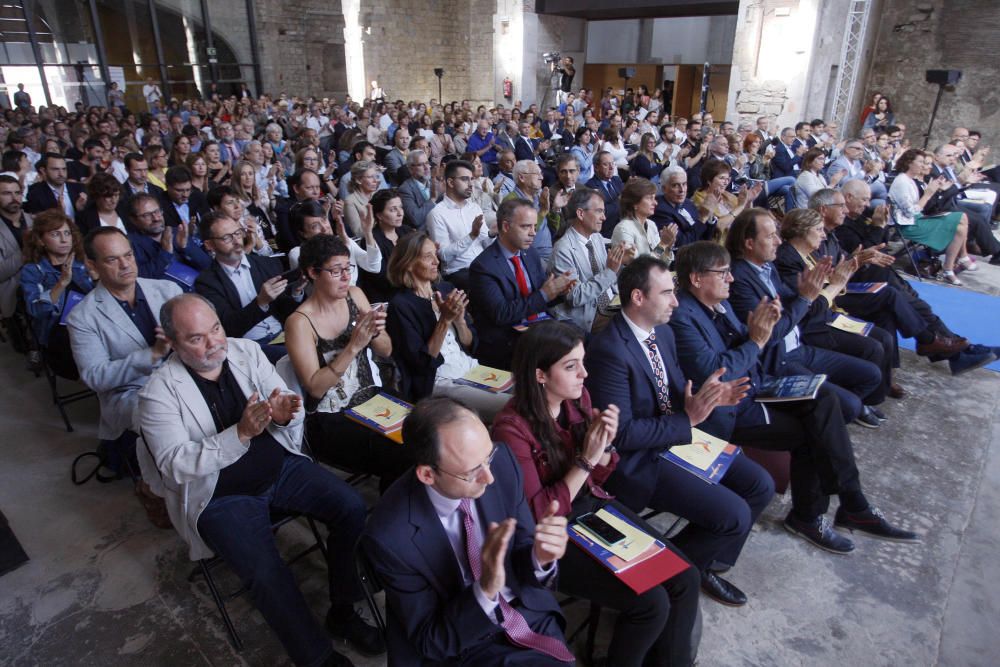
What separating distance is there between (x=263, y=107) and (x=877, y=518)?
46.0ft

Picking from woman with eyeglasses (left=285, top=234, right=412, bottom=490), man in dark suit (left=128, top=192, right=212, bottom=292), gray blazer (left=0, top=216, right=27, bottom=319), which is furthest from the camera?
gray blazer (left=0, top=216, right=27, bottom=319)

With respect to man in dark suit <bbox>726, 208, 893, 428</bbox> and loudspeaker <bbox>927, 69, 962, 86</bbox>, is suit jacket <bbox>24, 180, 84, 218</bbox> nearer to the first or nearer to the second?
man in dark suit <bbox>726, 208, 893, 428</bbox>

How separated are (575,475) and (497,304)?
154 centimetres

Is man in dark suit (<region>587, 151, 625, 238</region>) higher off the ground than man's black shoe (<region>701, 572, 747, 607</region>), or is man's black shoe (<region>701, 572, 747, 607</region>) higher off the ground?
man in dark suit (<region>587, 151, 625, 238</region>)

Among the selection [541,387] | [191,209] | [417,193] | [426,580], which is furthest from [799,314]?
[191,209]

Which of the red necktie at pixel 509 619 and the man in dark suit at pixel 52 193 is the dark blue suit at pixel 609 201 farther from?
the man in dark suit at pixel 52 193

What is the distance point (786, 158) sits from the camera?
8492mm

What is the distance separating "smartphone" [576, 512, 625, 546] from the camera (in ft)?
6.53

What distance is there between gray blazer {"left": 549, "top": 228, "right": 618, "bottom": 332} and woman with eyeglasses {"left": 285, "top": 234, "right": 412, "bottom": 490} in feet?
4.29

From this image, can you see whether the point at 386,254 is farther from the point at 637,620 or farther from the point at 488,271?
the point at 637,620

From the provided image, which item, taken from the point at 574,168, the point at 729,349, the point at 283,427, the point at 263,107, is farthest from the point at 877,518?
the point at 263,107

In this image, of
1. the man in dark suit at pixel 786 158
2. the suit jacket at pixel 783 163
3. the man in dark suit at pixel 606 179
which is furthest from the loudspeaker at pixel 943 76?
the man in dark suit at pixel 606 179

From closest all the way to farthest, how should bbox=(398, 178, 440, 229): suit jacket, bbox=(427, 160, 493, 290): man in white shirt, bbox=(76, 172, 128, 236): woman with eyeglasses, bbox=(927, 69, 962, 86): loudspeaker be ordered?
1. bbox=(76, 172, 128, 236): woman with eyeglasses
2. bbox=(427, 160, 493, 290): man in white shirt
3. bbox=(398, 178, 440, 229): suit jacket
4. bbox=(927, 69, 962, 86): loudspeaker

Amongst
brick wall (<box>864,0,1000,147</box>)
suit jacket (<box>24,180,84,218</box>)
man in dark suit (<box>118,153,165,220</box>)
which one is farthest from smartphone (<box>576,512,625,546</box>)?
brick wall (<box>864,0,1000,147</box>)
